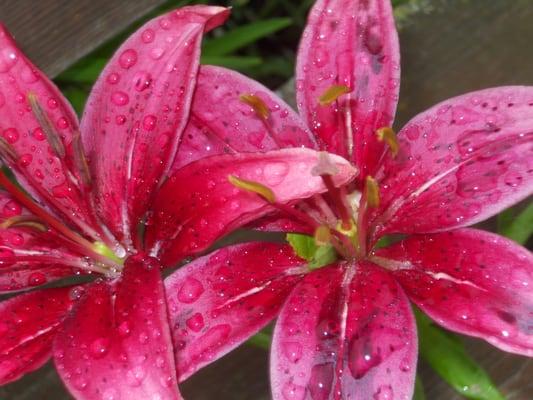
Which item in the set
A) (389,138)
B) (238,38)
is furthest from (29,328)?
(238,38)

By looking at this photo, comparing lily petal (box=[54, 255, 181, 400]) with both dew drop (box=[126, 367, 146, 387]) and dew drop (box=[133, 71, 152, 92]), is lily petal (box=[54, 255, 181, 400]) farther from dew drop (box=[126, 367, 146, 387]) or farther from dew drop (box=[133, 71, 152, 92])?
dew drop (box=[133, 71, 152, 92])

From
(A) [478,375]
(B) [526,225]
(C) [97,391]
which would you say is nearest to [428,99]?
(B) [526,225]

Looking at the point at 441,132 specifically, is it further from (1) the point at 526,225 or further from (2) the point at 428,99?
(2) the point at 428,99

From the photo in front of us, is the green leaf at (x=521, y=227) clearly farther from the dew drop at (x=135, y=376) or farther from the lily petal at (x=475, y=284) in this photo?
the dew drop at (x=135, y=376)

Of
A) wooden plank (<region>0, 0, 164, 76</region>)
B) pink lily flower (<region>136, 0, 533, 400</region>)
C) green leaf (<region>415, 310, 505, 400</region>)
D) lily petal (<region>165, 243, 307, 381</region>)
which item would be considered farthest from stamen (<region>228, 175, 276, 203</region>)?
wooden plank (<region>0, 0, 164, 76</region>)

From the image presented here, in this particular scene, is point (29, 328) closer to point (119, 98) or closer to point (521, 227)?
point (119, 98)
